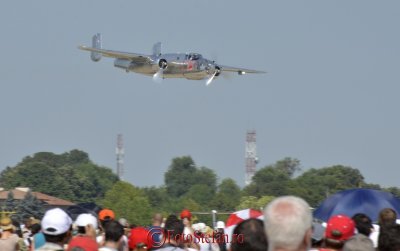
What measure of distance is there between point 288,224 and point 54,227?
3.63 metres

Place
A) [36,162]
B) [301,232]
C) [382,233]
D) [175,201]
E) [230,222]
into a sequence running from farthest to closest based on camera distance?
1. [36,162]
2. [175,201]
3. [230,222]
4. [382,233]
5. [301,232]

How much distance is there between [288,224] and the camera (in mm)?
9430

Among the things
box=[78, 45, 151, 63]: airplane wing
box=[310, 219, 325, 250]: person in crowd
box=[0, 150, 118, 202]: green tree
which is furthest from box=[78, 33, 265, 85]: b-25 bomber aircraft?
box=[0, 150, 118, 202]: green tree

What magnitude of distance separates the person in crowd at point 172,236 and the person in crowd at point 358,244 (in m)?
1.94

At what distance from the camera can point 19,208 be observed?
10681cm

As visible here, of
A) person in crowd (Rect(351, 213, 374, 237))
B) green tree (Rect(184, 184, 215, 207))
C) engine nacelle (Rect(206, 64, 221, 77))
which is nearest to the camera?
person in crowd (Rect(351, 213, 374, 237))

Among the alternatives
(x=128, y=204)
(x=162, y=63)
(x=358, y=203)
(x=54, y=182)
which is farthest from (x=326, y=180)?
(x=358, y=203)

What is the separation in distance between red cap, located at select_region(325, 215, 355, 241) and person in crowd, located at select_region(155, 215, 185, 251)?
62.5 inches

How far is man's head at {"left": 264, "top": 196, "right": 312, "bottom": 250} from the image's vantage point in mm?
9430

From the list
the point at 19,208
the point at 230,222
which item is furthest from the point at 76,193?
the point at 230,222

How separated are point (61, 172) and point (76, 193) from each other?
454cm

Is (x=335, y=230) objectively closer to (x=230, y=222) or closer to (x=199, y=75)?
(x=230, y=222)

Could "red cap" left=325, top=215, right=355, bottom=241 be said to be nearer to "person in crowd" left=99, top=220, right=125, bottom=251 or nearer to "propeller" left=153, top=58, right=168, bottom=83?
"person in crowd" left=99, top=220, right=125, bottom=251

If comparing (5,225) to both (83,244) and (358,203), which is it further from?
(358,203)
